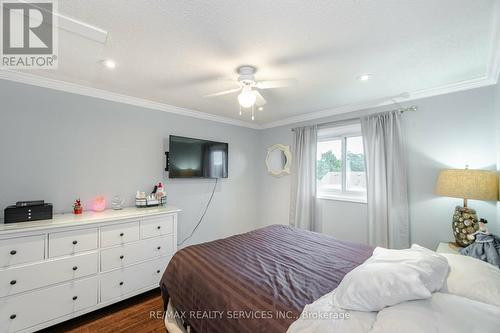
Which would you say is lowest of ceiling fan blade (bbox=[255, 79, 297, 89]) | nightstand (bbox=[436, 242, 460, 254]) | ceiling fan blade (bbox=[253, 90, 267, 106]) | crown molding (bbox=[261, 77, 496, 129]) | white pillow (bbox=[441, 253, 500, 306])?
nightstand (bbox=[436, 242, 460, 254])

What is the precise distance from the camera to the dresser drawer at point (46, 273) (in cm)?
167

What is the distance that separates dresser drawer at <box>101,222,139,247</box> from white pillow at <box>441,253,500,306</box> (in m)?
2.65

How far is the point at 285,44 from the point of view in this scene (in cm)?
157

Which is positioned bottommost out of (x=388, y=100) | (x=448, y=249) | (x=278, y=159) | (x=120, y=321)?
(x=120, y=321)

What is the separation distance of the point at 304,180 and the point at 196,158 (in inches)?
71.7

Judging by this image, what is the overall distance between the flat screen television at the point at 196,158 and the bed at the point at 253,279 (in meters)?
1.46

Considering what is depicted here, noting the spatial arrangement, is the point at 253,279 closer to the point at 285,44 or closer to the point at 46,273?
the point at 285,44

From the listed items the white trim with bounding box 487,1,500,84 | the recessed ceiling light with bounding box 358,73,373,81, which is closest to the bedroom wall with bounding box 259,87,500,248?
the white trim with bounding box 487,1,500,84

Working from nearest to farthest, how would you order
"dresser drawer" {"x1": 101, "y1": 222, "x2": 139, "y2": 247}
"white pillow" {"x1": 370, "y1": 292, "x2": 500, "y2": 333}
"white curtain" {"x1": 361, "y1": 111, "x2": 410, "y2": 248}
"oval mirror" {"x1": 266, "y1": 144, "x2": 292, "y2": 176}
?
"white pillow" {"x1": 370, "y1": 292, "x2": 500, "y2": 333} < "dresser drawer" {"x1": 101, "y1": 222, "x2": 139, "y2": 247} < "white curtain" {"x1": 361, "y1": 111, "x2": 410, "y2": 248} < "oval mirror" {"x1": 266, "y1": 144, "x2": 292, "y2": 176}

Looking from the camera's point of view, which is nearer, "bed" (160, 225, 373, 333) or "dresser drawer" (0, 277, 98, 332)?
"bed" (160, 225, 373, 333)

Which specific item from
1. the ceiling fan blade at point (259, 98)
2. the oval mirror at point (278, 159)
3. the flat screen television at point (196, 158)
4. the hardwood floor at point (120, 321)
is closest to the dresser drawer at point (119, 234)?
the hardwood floor at point (120, 321)

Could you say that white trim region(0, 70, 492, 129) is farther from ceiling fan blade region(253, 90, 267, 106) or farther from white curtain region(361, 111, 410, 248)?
ceiling fan blade region(253, 90, 267, 106)

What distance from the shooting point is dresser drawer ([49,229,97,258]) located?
6.09 feet

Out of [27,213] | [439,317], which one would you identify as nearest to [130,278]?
[27,213]
